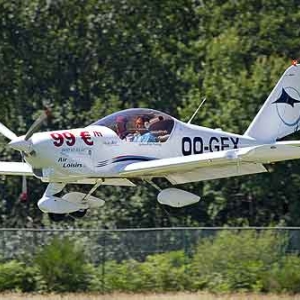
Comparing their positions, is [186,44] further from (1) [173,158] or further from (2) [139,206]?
(1) [173,158]

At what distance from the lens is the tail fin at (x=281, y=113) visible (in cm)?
2444

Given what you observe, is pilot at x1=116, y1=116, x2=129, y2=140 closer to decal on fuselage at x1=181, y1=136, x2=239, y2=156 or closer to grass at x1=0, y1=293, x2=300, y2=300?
decal on fuselage at x1=181, y1=136, x2=239, y2=156

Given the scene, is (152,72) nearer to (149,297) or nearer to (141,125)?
(141,125)

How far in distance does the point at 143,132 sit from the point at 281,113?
3.33 metres

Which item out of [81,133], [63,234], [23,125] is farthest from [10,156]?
[81,133]

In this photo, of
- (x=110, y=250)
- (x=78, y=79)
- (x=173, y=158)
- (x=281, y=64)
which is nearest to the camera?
(x=173, y=158)

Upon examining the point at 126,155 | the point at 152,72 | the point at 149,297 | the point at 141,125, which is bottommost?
the point at 149,297

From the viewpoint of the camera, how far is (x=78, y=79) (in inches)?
1515

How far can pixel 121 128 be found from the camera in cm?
2280

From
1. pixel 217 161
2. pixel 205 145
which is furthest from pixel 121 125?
pixel 217 161

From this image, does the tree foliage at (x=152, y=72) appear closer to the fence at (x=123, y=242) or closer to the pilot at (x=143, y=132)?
the fence at (x=123, y=242)

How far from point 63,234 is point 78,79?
1349 centimetres

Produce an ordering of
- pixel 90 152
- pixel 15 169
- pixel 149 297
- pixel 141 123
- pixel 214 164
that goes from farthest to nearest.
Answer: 1. pixel 15 169
2. pixel 90 152
3. pixel 141 123
4. pixel 149 297
5. pixel 214 164

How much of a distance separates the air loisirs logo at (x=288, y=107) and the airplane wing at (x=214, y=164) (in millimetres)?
2160
